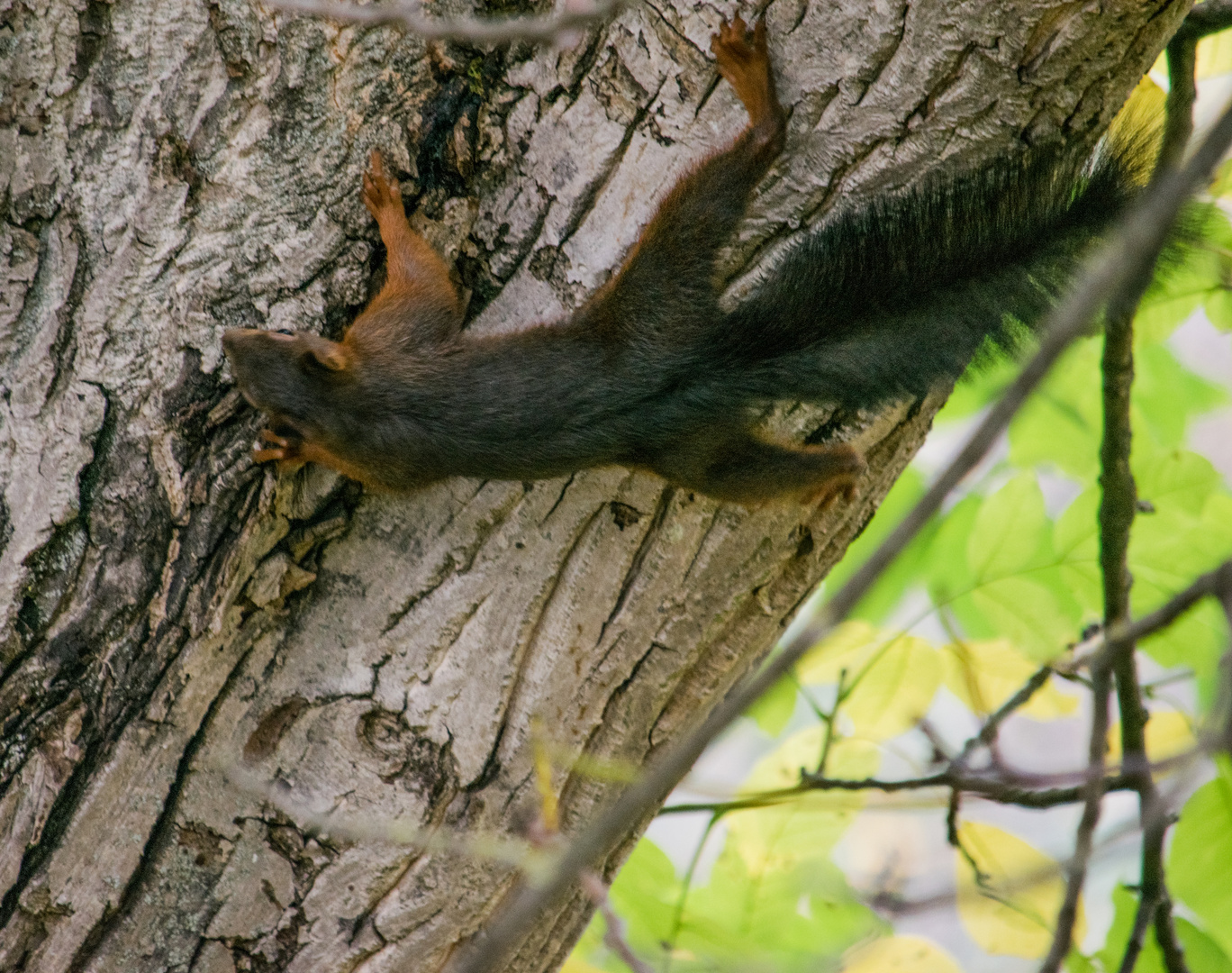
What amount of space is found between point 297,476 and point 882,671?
4.66 feet

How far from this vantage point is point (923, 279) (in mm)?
2289

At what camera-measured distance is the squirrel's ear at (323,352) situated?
7.84ft

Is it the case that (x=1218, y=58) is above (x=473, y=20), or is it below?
above

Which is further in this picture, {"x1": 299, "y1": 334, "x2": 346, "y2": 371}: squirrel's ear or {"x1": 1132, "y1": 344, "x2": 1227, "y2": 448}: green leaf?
{"x1": 1132, "y1": 344, "x2": 1227, "y2": 448}: green leaf

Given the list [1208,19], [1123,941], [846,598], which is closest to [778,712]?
[1123,941]

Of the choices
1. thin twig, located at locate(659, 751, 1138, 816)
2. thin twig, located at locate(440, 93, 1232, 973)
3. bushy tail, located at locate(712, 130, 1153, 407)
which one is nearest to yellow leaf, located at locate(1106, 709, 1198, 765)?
thin twig, located at locate(659, 751, 1138, 816)

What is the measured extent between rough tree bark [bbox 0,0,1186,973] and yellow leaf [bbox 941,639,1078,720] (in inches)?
25.8

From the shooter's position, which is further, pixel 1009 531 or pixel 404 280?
pixel 1009 531

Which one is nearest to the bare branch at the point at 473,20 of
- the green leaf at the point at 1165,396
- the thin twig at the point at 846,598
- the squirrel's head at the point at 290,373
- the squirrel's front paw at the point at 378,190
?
the squirrel's front paw at the point at 378,190

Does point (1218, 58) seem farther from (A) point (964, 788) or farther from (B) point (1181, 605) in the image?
(A) point (964, 788)

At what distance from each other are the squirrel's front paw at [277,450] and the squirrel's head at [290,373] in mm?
37

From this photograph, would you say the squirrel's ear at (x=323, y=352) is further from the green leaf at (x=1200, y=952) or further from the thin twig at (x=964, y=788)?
the green leaf at (x=1200, y=952)

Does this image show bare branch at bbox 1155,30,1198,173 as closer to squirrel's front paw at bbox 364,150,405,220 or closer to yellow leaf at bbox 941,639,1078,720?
yellow leaf at bbox 941,639,1078,720

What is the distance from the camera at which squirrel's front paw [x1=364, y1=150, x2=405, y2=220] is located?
220 cm
